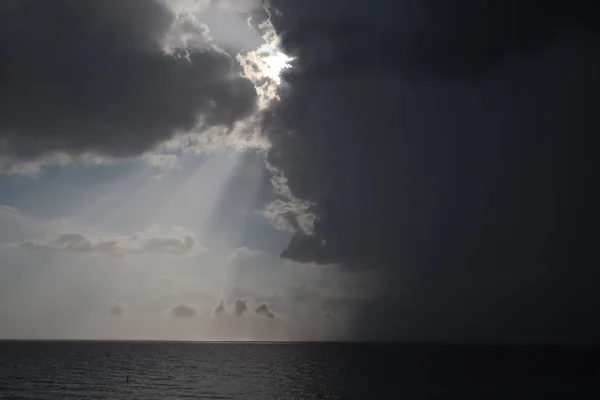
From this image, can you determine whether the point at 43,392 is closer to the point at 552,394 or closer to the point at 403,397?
the point at 403,397

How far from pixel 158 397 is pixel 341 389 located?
35.1 meters

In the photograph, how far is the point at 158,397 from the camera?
87.4m

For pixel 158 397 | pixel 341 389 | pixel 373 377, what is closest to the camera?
pixel 158 397

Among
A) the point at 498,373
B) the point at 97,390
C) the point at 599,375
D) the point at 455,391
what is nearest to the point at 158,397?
the point at 97,390

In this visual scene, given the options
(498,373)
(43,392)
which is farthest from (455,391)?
(43,392)

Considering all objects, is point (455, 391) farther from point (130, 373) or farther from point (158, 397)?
point (130, 373)

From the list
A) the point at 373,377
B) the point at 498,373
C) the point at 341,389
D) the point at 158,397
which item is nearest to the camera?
the point at 158,397

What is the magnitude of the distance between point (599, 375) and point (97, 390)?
119292 millimetres

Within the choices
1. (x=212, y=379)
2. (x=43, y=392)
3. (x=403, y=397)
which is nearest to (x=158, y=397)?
(x=43, y=392)

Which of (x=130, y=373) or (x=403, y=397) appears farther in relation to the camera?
(x=130, y=373)

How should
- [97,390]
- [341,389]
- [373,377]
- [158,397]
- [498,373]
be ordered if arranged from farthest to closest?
[498,373]
[373,377]
[341,389]
[97,390]
[158,397]

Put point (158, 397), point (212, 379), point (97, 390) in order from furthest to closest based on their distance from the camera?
point (212, 379) → point (97, 390) → point (158, 397)

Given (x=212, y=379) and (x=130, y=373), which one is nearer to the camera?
(x=212, y=379)

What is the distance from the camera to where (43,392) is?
90.1m
